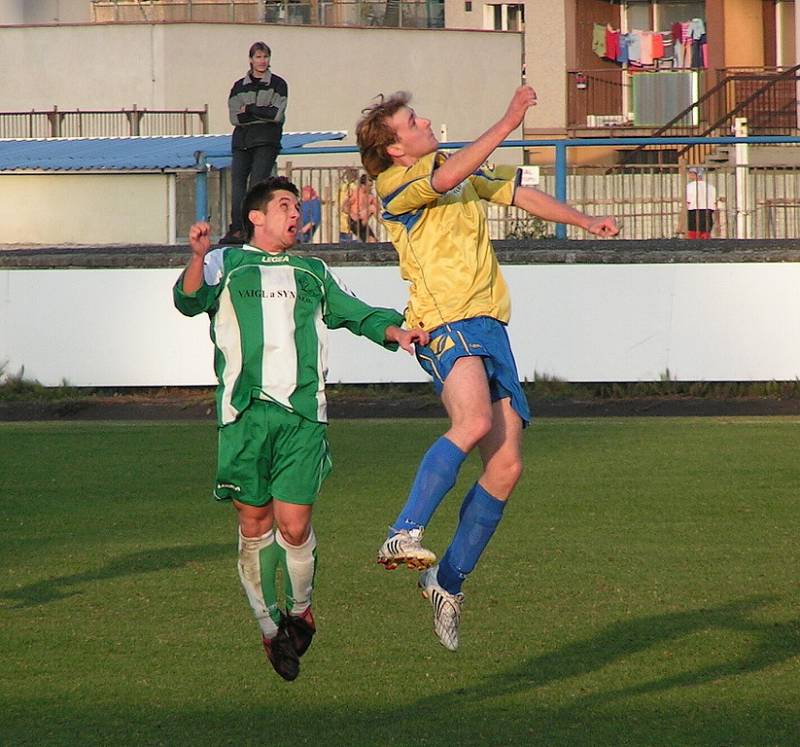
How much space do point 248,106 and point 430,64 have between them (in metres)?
27.6

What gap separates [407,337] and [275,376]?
527 millimetres

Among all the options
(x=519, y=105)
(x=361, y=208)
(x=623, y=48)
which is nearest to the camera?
(x=519, y=105)

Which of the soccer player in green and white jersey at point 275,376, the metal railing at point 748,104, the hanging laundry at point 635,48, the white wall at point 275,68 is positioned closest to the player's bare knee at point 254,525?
the soccer player in green and white jersey at point 275,376

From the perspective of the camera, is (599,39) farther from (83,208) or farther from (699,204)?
(699,204)

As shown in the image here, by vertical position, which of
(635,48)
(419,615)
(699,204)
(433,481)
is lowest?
(419,615)

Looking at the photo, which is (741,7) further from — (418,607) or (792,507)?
(418,607)

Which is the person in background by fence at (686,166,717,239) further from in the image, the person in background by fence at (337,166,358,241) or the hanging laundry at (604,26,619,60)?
the hanging laundry at (604,26,619,60)

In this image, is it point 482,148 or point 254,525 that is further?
point 254,525

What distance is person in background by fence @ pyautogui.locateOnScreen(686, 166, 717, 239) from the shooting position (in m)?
20.7

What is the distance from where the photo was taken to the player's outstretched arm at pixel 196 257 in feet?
19.7

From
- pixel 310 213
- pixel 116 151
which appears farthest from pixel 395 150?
pixel 116 151

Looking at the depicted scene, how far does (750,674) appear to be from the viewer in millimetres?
6789

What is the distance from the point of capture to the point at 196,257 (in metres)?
Result: 6.13

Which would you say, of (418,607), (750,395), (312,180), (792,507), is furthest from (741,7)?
(418,607)
